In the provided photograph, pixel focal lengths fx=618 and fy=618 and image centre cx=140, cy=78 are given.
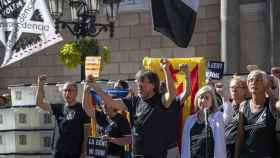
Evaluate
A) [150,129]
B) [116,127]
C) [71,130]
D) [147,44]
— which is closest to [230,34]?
[147,44]

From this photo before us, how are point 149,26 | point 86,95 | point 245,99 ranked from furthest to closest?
point 149,26, point 86,95, point 245,99

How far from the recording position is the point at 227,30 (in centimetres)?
Answer: 1370

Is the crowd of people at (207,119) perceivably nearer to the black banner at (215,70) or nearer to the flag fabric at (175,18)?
the black banner at (215,70)

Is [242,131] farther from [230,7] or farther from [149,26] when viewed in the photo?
[149,26]

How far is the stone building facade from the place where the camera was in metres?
14.2

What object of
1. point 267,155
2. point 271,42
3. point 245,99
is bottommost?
point 267,155

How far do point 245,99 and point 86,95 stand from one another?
1.74 metres

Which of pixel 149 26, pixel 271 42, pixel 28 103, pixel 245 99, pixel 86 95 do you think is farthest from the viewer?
pixel 149 26

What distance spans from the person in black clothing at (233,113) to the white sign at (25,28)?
363cm

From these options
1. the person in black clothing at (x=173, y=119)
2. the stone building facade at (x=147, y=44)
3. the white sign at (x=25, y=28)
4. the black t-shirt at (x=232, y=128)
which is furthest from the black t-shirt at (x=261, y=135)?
the stone building facade at (x=147, y=44)

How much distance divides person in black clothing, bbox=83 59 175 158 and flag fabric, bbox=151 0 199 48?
168cm

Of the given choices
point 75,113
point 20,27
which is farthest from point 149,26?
point 75,113

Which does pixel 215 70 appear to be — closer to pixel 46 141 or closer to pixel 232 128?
pixel 232 128

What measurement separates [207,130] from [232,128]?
31cm
